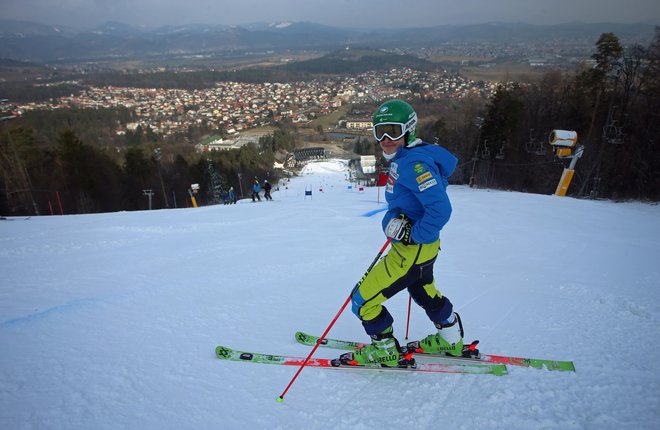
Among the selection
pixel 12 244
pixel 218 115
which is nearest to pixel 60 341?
pixel 12 244

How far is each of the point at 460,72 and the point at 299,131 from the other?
1890 inches

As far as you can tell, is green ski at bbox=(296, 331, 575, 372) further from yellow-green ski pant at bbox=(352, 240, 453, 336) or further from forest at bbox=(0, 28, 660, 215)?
forest at bbox=(0, 28, 660, 215)

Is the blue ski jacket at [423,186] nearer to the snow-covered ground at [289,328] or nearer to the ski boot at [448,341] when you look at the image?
the ski boot at [448,341]

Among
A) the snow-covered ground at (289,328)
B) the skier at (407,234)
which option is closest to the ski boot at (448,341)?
the skier at (407,234)

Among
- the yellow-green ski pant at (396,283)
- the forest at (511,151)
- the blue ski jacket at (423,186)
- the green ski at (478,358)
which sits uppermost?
the blue ski jacket at (423,186)

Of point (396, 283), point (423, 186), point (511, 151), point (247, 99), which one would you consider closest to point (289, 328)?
point (396, 283)

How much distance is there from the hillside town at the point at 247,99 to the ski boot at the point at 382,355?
259 ft

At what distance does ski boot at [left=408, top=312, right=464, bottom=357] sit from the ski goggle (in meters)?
1.47

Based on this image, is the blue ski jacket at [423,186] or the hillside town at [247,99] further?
the hillside town at [247,99]

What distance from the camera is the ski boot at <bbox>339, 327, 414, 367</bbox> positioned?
2.51 metres

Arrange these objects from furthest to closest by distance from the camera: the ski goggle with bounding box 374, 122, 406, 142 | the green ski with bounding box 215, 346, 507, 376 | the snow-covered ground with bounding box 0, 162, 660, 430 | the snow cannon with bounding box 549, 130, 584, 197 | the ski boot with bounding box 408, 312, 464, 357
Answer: the snow cannon with bounding box 549, 130, 584, 197, the ski boot with bounding box 408, 312, 464, 357, the green ski with bounding box 215, 346, 507, 376, the ski goggle with bounding box 374, 122, 406, 142, the snow-covered ground with bounding box 0, 162, 660, 430

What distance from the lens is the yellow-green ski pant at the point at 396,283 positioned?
237cm

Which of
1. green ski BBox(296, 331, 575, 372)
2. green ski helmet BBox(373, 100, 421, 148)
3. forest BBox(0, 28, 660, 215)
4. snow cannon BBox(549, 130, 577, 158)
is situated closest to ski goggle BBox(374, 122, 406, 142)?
green ski helmet BBox(373, 100, 421, 148)

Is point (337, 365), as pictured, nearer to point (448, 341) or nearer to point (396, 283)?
point (396, 283)
